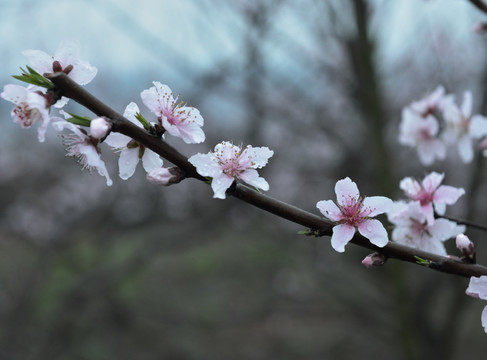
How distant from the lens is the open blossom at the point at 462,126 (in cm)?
199

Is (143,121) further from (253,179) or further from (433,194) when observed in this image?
(433,194)

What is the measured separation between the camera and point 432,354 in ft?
13.7

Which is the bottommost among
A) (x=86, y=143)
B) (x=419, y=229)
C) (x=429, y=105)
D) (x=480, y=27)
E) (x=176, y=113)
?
(x=86, y=143)

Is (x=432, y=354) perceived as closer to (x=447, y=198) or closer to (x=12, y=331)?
(x=447, y=198)

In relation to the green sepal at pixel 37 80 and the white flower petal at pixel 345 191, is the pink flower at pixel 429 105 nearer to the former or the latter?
the white flower petal at pixel 345 191

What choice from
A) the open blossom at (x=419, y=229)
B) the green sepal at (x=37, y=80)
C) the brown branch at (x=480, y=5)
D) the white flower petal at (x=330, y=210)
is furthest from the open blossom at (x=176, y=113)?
the brown branch at (x=480, y=5)

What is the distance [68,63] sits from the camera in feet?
3.86

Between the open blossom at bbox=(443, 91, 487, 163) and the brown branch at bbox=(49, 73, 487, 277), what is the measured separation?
1.05 m

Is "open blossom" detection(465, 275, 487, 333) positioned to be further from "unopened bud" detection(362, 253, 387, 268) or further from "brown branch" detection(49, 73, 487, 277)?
"unopened bud" detection(362, 253, 387, 268)

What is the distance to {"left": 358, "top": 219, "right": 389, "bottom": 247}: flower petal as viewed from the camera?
1062 millimetres

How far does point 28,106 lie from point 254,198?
577mm

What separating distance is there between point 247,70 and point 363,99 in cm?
113

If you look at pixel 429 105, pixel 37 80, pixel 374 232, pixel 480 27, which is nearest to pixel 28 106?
pixel 37 80

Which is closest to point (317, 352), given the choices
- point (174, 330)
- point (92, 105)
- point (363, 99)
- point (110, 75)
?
point (174, 330)
